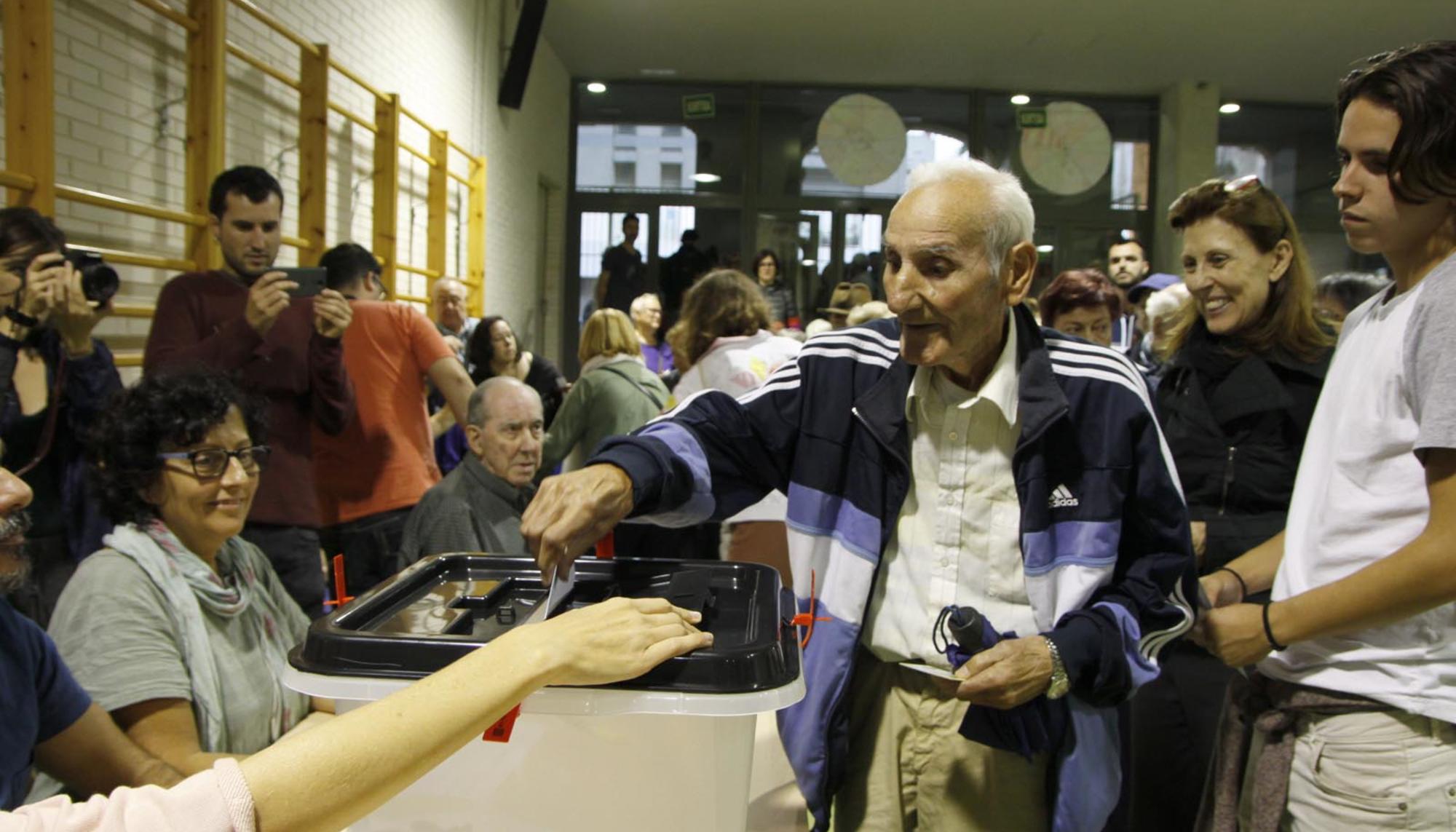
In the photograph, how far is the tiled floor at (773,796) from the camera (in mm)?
1809

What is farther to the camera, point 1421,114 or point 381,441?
point 381,441

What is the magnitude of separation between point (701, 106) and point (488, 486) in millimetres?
8977

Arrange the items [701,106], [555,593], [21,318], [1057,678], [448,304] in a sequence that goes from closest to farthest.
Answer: [555,593] < [1057,678] < [21,318] < [448,304] < [701,106]

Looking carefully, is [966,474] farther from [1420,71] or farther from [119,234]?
[119,234]

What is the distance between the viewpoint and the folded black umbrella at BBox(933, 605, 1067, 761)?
49.8 inches

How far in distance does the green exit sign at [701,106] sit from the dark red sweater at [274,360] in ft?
28.5

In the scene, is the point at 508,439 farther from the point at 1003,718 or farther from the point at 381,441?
the point at 1003,718

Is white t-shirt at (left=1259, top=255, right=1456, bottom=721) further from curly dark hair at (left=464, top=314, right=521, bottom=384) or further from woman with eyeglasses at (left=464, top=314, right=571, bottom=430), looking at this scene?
curly dark hair at (left=464, top=314, right=521, bottom=384)

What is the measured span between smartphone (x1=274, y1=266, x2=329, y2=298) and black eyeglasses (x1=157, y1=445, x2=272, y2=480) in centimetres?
95

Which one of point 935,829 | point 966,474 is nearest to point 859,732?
point 935,829

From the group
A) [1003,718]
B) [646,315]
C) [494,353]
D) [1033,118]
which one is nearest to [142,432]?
[1003,718]

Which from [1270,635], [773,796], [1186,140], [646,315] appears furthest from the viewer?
[1186,140]

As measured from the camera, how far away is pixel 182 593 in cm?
180

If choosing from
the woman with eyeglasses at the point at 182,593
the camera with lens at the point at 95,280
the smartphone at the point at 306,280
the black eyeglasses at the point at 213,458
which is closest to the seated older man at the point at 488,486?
the smartphone at the point at 306,280
